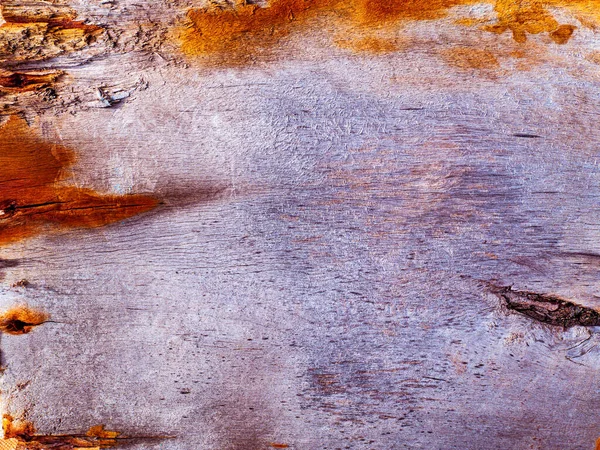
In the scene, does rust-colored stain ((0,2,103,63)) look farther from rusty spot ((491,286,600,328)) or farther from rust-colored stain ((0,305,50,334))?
rusty spot ((491,286,600,328))

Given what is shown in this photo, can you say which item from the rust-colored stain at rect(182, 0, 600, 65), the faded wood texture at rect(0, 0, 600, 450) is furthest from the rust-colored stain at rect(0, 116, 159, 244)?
the rust-colored stain at rect(182, 0, 600, 65)

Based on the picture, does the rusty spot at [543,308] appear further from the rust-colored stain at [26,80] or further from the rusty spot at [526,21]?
the rust-colored stain at [26,80]

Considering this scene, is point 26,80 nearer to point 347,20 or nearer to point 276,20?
point 276,20

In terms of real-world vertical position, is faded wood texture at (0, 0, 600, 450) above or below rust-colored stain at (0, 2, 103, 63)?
below

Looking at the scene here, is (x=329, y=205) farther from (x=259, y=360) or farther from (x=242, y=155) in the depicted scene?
(x=259, y=360)

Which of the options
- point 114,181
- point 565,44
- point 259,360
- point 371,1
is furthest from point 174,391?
point 565,44
